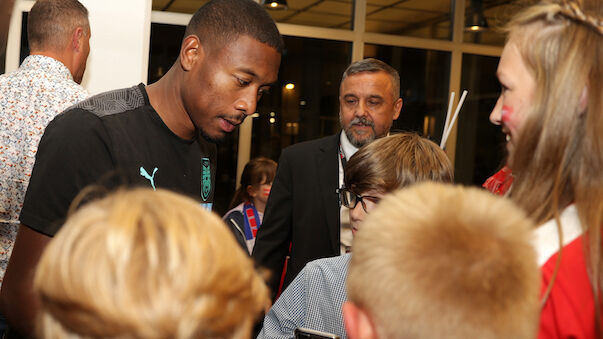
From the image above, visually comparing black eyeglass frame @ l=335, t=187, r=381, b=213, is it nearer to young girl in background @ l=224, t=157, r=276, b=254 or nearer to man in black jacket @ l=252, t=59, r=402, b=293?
man in black jacket @ l=252, t=59, r=402, b=293

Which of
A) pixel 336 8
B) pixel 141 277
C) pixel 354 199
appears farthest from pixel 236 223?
pixel 141 277

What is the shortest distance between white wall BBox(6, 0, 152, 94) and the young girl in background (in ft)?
3.29

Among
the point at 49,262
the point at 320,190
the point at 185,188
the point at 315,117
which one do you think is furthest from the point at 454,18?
the point at 49,262

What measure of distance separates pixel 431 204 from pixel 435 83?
4.76 meters

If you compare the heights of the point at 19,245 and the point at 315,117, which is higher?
the point at 315,117

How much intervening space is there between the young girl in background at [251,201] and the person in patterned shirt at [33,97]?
1.66 metres

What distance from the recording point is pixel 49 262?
2.31 ft

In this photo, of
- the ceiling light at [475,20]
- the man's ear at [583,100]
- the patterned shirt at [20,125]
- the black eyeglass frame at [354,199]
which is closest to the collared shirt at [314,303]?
the black eyeglass frame at [354,199]

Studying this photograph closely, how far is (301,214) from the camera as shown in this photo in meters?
2.78

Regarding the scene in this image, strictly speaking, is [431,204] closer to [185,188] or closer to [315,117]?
[185,188]

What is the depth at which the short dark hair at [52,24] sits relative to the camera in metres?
2.42

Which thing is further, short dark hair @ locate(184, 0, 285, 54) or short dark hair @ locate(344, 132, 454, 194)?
short dark hair @ locate(344, 132, 454, 194)

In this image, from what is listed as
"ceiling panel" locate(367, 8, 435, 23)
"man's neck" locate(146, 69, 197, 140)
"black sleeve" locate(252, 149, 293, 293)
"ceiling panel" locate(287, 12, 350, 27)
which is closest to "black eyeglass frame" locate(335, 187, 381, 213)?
"man's neck" locate(146, 69, 197, 140)

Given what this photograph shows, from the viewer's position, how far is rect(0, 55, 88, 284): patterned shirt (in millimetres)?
2146
